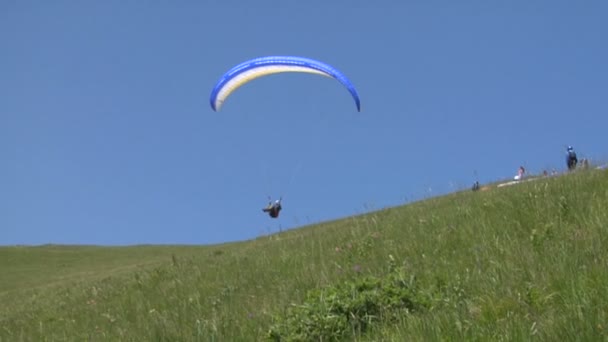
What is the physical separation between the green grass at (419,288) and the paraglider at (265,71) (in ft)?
39.3

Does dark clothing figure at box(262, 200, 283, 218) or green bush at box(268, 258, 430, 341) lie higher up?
dark clothing figure at box(262, 200, 283, 218)

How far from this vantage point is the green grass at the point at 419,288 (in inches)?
179

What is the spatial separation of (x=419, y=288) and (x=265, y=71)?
63.5 ft

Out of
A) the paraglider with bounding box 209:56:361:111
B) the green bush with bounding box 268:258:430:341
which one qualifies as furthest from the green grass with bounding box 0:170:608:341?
the paraglider with bounding box 209:56:361:111

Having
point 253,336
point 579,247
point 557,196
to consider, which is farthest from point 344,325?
point 557,196

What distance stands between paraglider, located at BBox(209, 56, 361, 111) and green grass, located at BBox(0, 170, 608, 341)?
1198cm

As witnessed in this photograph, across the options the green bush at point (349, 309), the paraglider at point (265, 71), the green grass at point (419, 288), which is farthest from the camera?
the paraglider at point (265, 71)

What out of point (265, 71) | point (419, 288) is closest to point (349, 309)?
point (419, 288)

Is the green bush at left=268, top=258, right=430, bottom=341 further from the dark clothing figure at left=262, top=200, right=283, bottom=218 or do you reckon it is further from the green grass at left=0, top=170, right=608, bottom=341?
the dark clothing figure at left=262, top=200, right=283, bottom=218

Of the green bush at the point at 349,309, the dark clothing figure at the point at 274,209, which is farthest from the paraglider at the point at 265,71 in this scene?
the green bush at the point at 349,309

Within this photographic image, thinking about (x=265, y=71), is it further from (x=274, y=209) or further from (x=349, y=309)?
(x=349, y=309)

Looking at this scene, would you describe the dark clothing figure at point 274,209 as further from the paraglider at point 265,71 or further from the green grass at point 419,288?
the green grass at point 419,288

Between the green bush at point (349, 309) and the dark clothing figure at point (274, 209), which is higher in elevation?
the dark clothing figure at point (274, 209)

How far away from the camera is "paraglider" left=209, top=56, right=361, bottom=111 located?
23.3 metres
